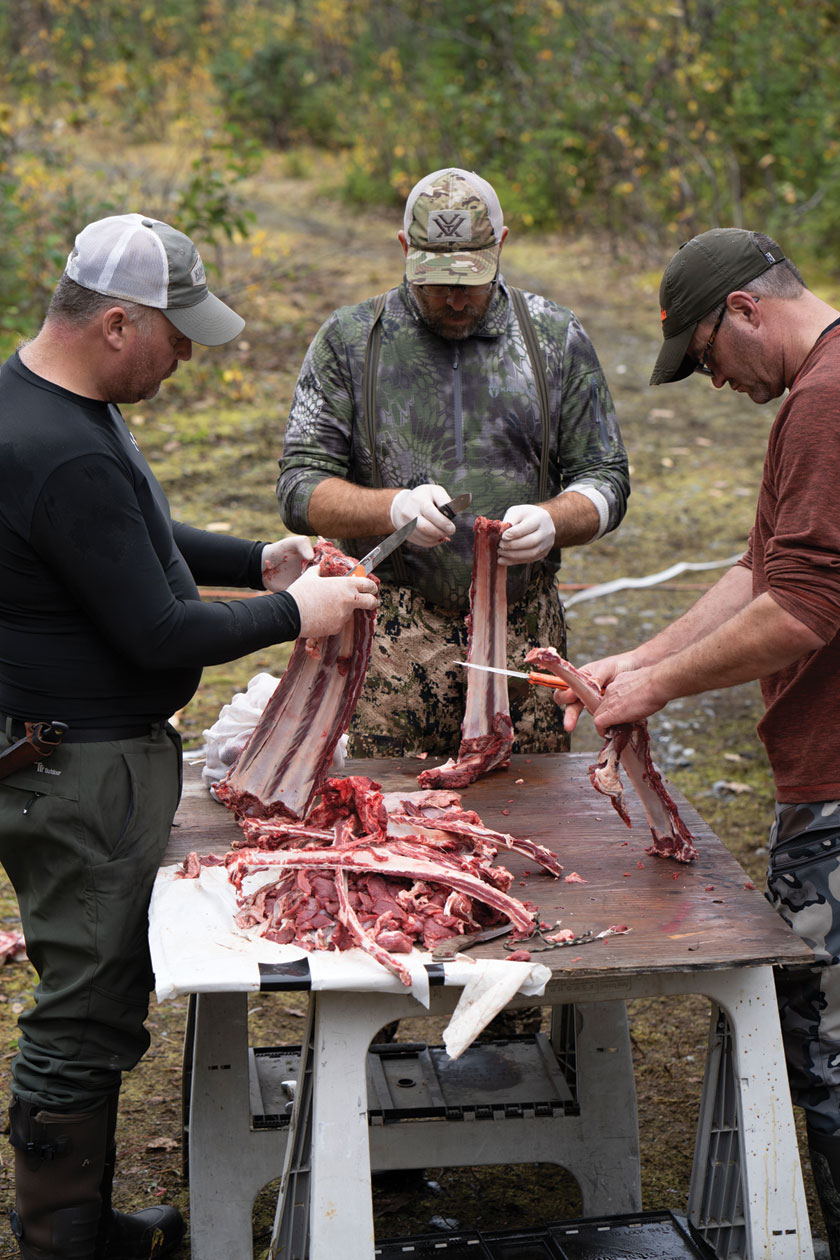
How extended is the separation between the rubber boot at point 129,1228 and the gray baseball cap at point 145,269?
5.61ft

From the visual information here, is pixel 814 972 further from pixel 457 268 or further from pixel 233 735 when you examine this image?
pixel 457 268

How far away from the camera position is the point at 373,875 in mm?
2650

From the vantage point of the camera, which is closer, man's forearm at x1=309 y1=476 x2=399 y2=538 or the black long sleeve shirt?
the black long sleeve shirt

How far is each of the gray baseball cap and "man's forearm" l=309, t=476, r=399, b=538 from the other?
0.84 meters

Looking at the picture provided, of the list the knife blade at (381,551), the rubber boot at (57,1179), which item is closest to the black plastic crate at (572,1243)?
the rubber boot at (57,1179)

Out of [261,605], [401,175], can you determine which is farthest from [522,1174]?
[401,175]

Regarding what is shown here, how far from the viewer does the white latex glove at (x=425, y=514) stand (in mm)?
3150

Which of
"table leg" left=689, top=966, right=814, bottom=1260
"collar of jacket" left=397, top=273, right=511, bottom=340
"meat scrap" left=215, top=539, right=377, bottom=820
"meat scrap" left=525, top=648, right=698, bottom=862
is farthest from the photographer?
"collar of jacket" left=397, top=273, right=511, bottom=340

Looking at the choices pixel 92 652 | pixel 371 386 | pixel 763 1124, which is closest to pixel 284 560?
pixel 371 386

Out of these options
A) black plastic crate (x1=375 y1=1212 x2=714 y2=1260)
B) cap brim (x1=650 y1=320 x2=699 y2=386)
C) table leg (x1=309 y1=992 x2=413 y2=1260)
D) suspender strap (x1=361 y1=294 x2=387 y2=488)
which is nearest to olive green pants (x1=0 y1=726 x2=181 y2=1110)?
table leg (x1=309 y1=992 x2=413 y2=1260)

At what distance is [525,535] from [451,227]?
81 cm

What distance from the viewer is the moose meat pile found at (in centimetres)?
250

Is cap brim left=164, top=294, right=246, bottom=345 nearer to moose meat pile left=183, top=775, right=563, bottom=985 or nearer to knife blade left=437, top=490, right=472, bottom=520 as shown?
knife blade left=437, top=490, right=472, bottom=520

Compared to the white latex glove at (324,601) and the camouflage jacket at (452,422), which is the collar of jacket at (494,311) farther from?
the white latex glove at (324,601)
